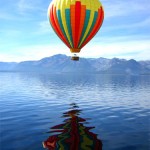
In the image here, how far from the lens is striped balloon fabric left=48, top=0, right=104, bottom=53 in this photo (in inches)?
1578

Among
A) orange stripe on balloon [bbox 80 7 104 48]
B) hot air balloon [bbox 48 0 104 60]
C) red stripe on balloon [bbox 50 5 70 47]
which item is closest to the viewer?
hot air balloon [bbox 48 0 104 60]

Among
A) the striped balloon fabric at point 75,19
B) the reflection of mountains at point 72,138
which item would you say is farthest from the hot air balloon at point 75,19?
the reflection of mountains at point 72,138

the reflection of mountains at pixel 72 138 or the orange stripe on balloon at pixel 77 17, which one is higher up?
the orange stripe on balloon at pixel 77 17

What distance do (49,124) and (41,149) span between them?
11054mm

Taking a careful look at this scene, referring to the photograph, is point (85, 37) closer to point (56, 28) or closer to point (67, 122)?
point (56, 28)

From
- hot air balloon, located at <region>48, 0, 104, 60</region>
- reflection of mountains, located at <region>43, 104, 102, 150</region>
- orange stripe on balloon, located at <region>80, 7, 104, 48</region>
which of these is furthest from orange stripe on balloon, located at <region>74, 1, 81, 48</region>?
reflection of mountains, located at <region>43, 104, 102, 150</region>

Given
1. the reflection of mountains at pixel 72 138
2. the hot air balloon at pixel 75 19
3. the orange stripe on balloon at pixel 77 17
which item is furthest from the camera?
the hot air balloon at pixel 75 19

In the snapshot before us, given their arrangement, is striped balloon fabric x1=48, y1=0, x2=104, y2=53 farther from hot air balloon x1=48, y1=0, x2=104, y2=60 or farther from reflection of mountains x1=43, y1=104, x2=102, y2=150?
reflection of mountains x1=43, y1=104, x2=102, y2=150

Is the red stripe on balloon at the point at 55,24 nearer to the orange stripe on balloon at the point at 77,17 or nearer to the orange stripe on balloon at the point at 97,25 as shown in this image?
the orange stripe on balloon at the point at 77,17

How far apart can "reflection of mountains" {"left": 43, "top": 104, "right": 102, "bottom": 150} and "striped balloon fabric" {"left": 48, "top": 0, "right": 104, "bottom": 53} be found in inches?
525

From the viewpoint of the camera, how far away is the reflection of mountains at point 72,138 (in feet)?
79.1

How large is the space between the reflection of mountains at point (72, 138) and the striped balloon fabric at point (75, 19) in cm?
Answer: 1334

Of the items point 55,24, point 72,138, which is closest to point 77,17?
point 55,24

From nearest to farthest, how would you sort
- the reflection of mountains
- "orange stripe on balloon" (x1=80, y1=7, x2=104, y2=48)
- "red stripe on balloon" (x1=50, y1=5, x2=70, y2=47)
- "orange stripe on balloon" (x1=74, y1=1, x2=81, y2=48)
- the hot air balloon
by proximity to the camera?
the reflection of mountains
"orange stripe on balloon" (x1=74, y1=1, x2=81, y2=48)
the hot air balloon
"red stripe on balloon" (x1=50, y1=5, x2=70, y2=47)
"orange stripe on balloon" (x1=80, y1=7, x2=104, y2=48)
